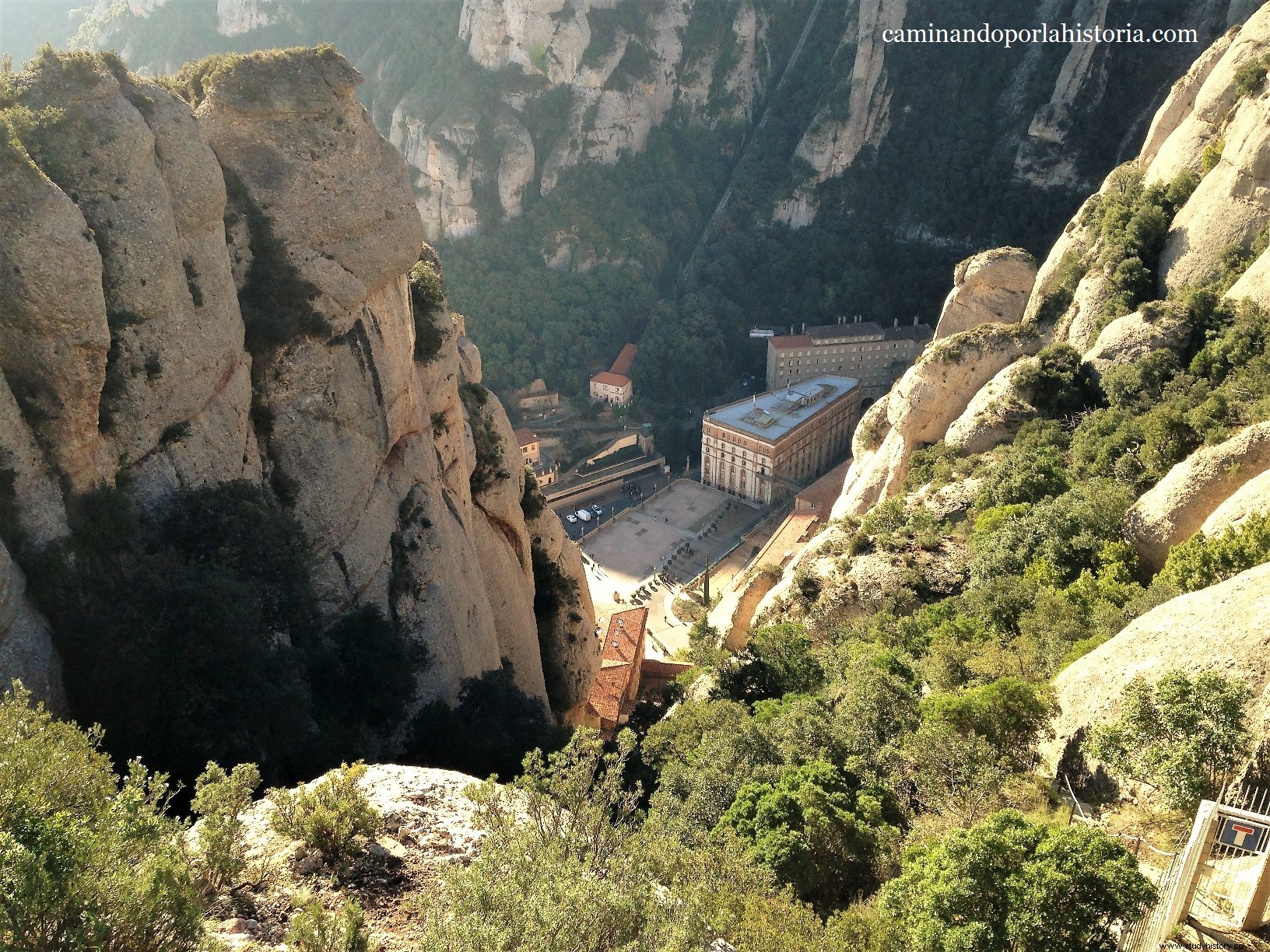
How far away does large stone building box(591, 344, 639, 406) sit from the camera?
4163 inches

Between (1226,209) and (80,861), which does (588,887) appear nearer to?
(80,861)

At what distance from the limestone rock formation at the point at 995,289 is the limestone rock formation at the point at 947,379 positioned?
20.1ft

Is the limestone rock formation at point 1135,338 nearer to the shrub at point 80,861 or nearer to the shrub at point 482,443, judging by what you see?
the shrub at point 482,443

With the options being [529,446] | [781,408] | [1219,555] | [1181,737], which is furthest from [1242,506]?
[529,446]

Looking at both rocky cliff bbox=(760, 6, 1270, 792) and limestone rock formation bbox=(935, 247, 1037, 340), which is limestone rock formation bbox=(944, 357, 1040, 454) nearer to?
rocky cliff bbox=(760, 6, 1270, 792)

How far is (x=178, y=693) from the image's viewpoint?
1839 cm

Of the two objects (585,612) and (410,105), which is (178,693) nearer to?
(585,612)

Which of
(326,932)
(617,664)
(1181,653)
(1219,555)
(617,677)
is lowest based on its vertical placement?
(617,664)

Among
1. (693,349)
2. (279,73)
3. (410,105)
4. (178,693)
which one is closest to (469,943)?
(178,693)

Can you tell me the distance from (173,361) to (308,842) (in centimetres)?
1194

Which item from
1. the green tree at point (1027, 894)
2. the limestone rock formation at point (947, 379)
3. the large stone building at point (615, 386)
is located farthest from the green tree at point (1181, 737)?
the large stone building at point (615, 386)

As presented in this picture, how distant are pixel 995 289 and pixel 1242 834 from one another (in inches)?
1561

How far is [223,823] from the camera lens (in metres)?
13.1

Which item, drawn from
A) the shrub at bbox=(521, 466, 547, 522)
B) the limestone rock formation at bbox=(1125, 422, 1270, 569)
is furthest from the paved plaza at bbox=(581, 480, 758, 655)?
the limestone rock formation at bbox=(1125, 422, 1270, 569)
